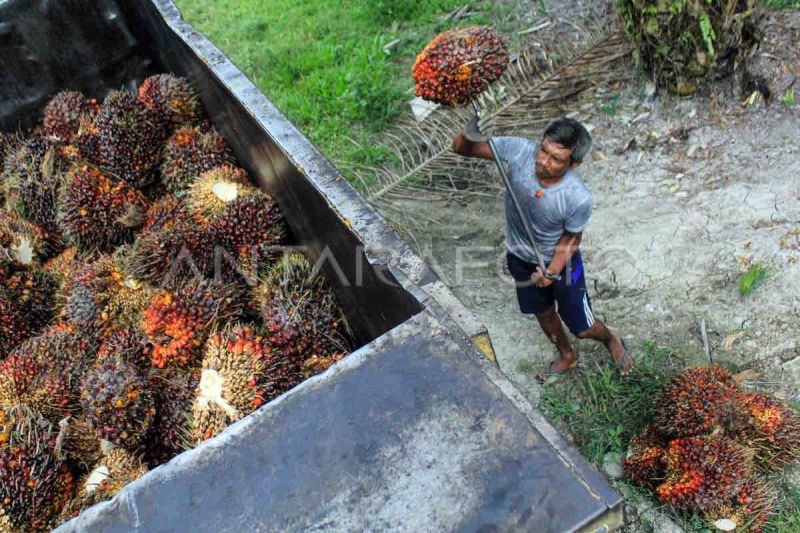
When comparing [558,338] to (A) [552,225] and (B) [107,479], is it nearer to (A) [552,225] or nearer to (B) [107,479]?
(A) [552,225]

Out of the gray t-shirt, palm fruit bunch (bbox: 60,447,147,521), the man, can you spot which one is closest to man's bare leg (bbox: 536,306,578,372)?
the man

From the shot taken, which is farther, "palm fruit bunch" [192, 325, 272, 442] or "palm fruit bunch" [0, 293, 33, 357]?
"palm fruit bunch" [0, 293, 33, 357]

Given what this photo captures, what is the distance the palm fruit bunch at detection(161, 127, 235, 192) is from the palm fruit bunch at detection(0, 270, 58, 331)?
1.93ft

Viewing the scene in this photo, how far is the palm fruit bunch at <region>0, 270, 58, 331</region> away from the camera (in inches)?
96.7

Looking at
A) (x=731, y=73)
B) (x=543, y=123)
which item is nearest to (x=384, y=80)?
(x=543, y=123)

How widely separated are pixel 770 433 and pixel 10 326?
2814 millimetres

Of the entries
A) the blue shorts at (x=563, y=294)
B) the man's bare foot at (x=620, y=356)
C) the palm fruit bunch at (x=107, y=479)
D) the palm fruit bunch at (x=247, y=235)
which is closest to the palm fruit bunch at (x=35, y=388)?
the palm fruit bunch at (x=107, y=479)

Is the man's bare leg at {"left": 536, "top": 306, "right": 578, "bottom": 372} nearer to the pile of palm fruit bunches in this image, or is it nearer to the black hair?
the black hair

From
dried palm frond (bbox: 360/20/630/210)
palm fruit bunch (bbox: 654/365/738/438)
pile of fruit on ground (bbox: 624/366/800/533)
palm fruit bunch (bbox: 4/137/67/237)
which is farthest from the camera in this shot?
dried palm frond (bbox: 360/20/630/210)

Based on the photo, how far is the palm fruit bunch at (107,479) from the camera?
169 centimetres

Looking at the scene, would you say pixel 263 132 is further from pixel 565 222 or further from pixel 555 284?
pixel 555 284

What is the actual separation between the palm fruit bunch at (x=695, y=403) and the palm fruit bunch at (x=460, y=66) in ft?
4.70

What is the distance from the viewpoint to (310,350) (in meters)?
1.94

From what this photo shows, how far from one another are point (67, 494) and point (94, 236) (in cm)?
115
